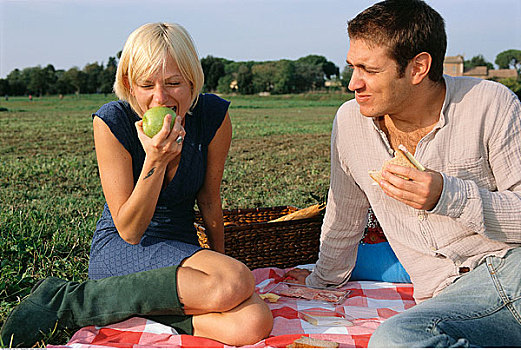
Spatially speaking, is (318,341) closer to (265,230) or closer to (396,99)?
(396,99)

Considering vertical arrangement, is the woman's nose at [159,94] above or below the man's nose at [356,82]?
below

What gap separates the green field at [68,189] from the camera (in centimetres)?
393

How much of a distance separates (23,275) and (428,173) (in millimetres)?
2773

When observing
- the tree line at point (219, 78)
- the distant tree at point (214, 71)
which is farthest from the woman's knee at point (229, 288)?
the distant tree at point (214, 71)

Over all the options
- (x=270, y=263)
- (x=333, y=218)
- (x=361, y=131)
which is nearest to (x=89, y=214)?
(x=270, y=263)

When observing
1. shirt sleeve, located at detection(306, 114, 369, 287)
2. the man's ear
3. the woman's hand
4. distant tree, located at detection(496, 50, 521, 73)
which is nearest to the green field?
the woman's hand

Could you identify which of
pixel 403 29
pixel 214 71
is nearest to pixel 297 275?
pixel 403 29

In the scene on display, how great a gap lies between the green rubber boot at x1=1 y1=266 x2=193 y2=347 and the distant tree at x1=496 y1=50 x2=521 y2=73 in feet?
404

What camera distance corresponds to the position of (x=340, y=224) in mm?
3252

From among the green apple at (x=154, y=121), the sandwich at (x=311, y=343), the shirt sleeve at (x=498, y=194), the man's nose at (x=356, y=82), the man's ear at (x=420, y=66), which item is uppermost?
the man's ear at (x=420, y=66)

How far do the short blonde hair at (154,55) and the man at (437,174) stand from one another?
895mm

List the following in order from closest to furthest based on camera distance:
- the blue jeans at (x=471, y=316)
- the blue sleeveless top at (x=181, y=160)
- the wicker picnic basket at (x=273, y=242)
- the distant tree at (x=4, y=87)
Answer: the blue jeans at (x=471, y=316) → the blue sleeveless top at (x=181, y=160) → the wicker picnic basket at (x=273, y=242) → the distant tree at (x=4, y=87)

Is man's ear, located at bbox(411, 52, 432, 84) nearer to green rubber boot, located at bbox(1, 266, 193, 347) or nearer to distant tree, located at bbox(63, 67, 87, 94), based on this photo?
green rubber boot, located at bbox(1, 266, 193, 347)

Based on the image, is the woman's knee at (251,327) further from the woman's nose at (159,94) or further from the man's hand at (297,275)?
the woman's nose at (159,94)
